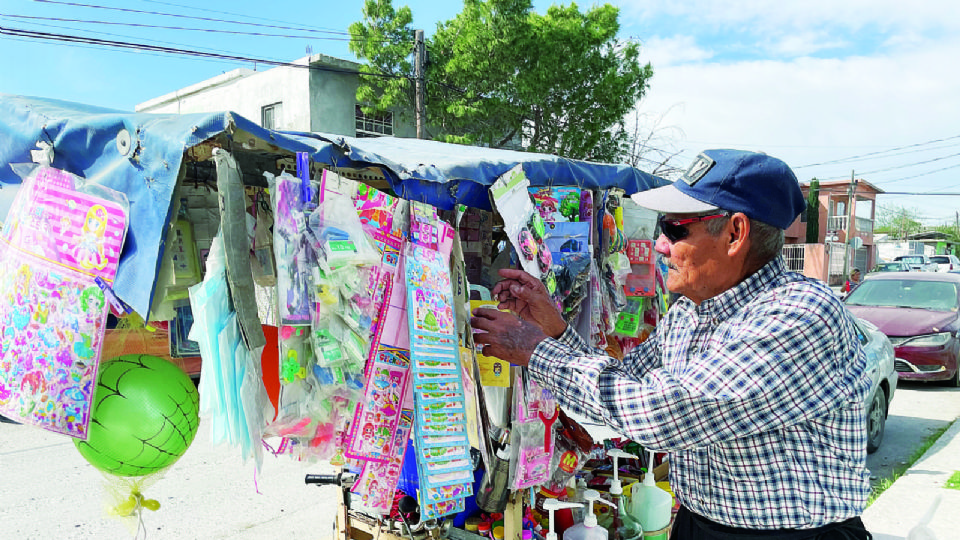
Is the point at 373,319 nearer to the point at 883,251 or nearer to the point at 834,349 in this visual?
the point at 834,349

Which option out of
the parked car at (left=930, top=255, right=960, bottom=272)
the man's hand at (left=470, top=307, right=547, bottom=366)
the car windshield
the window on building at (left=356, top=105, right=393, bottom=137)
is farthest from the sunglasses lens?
the parked car at (left=930, top=255, right=960, bottom=272)

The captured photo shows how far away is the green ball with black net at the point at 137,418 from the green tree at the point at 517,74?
454 inches

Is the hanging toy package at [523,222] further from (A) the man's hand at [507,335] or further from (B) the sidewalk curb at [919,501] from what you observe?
(B) the sidewalk curb at [919,501]

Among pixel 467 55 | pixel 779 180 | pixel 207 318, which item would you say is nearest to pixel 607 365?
pixel 779 180

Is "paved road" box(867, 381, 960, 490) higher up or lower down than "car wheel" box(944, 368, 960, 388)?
lower down

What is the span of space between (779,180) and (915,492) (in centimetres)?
426

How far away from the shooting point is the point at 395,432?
2016 millimetres

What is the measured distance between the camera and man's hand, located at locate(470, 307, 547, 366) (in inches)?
61.1

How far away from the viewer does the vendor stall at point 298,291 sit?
1622 mm

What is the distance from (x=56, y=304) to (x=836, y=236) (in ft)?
114

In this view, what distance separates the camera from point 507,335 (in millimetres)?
1612

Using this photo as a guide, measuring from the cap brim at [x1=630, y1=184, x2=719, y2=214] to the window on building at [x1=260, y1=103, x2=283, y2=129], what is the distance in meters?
14.3

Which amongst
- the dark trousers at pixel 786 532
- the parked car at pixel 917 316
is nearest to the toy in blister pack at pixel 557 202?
the dark trousers at pixel 786 532

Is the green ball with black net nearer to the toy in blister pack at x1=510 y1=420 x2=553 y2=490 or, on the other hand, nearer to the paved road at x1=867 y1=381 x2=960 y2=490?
the toy in blister pack at x1=510 y1=420 x2=553 y2=490
